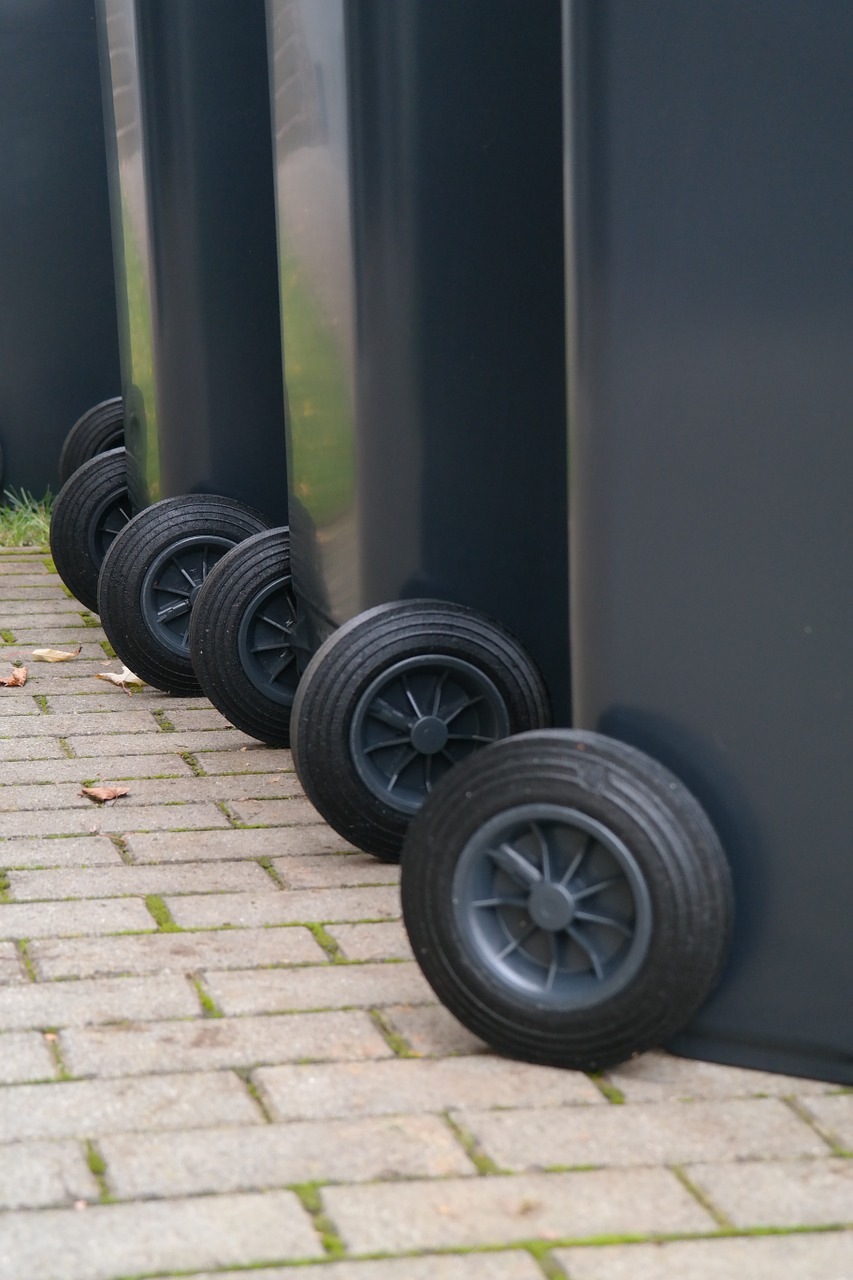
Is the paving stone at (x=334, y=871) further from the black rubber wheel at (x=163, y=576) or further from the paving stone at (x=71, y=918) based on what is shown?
the black rubber wheel at (x=163, y=576)

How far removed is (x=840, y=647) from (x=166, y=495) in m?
3.11

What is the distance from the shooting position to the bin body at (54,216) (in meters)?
7.72

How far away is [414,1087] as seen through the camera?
261 centimetres

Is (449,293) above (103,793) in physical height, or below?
above

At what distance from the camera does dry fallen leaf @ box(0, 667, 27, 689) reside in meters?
5.28

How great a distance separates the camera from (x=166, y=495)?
5.32m

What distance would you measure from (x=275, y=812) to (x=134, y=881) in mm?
558

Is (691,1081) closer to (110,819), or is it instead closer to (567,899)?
(567,899)

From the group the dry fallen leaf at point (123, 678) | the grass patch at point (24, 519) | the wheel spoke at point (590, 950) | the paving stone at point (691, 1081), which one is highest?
the wheel spoke at point (590, 950)

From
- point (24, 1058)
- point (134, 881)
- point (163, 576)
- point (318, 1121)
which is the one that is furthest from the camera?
point (163, 576)

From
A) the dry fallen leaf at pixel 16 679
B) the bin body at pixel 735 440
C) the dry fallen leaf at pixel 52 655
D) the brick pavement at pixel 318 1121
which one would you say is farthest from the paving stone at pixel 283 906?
the dry fallen leaf at pixel 52 655

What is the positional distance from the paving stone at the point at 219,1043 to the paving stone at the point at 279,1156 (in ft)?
0.76

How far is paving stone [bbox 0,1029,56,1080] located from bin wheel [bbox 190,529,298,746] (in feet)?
5.72

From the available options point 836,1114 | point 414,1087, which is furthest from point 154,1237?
point 836,1114
